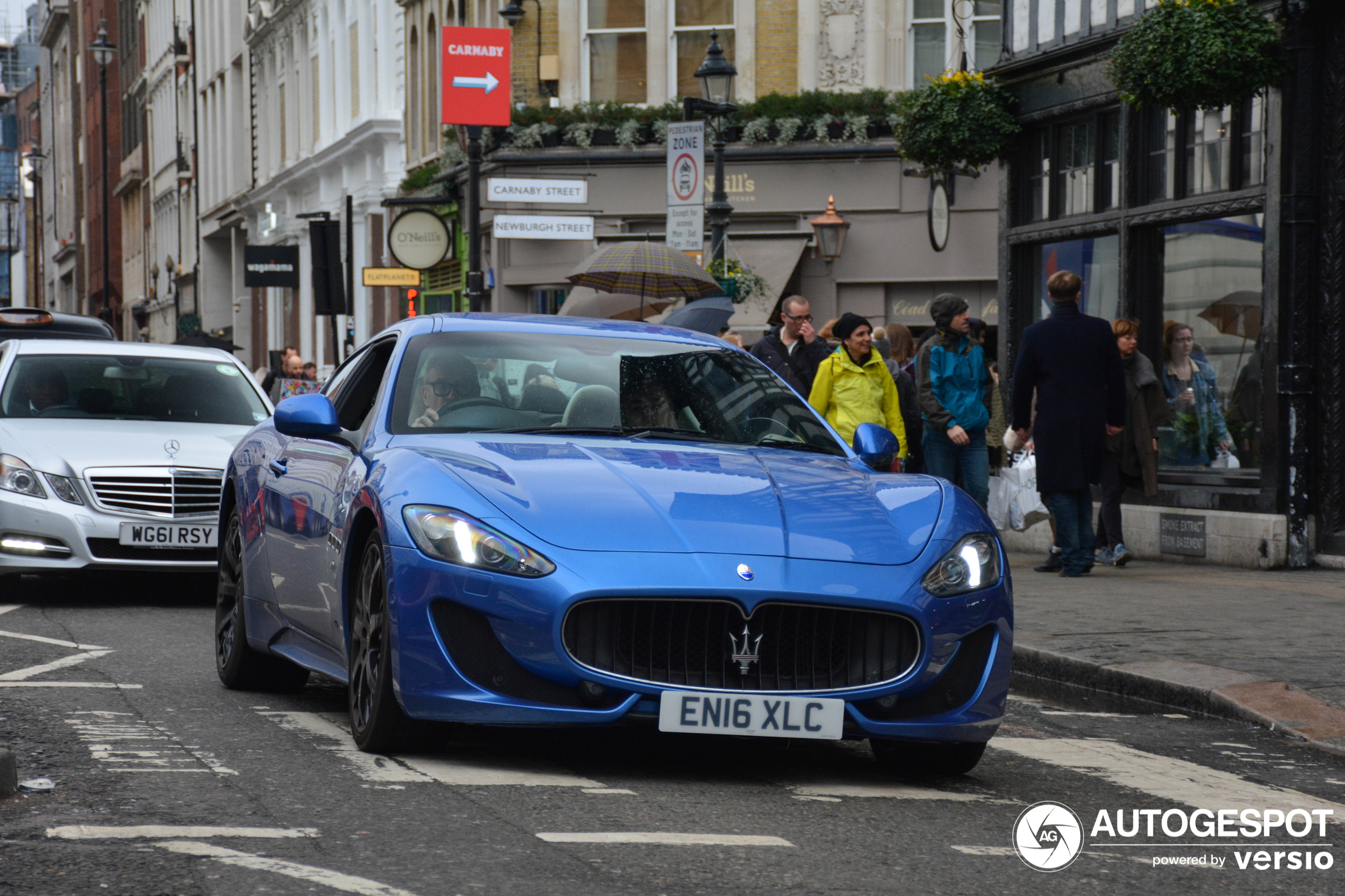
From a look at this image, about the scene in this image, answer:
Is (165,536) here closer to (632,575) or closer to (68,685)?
(68,685)

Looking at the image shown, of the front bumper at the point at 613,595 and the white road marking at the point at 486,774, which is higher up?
the front bumper at the point at 613,595

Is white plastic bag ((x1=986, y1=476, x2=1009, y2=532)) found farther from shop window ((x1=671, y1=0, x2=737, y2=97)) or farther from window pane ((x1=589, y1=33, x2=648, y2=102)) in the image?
window pane ((x1=589, y1=33, x2=648, y2=102))

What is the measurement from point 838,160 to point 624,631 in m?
23.7

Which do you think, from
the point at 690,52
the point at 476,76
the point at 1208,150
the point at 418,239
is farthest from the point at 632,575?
the point at 690,52

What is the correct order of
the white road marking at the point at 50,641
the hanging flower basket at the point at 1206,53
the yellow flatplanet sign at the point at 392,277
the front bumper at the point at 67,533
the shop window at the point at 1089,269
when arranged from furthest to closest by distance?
the yellow flatplanet sign at the point at 392,277
the shop window at the point at 1089,269
the hanging flower basket at the point at 1206,53
the front bumper at the point at 67,533
the white road marking at the point at 50,641

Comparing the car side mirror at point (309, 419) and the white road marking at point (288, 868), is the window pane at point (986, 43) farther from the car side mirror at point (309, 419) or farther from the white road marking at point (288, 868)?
the white road marking at point (288, 868)

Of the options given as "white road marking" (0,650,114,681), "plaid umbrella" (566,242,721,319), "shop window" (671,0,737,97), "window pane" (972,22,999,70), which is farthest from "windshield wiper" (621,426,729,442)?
"shop window" (671,0,737,97)

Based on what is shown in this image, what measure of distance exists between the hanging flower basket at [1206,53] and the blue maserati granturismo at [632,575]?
7644 mm

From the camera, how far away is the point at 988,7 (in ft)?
92.6

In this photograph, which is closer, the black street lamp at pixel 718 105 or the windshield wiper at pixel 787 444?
the windshield wiper at pixel 787 444

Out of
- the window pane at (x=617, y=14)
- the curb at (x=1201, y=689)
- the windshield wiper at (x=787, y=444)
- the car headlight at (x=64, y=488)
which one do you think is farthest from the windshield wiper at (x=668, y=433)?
the window pane at (x=617, y=14)

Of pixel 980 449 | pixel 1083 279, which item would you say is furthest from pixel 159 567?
pixel 1083 279

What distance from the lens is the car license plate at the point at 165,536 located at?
1134cm

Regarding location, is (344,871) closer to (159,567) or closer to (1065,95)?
(159,567)
